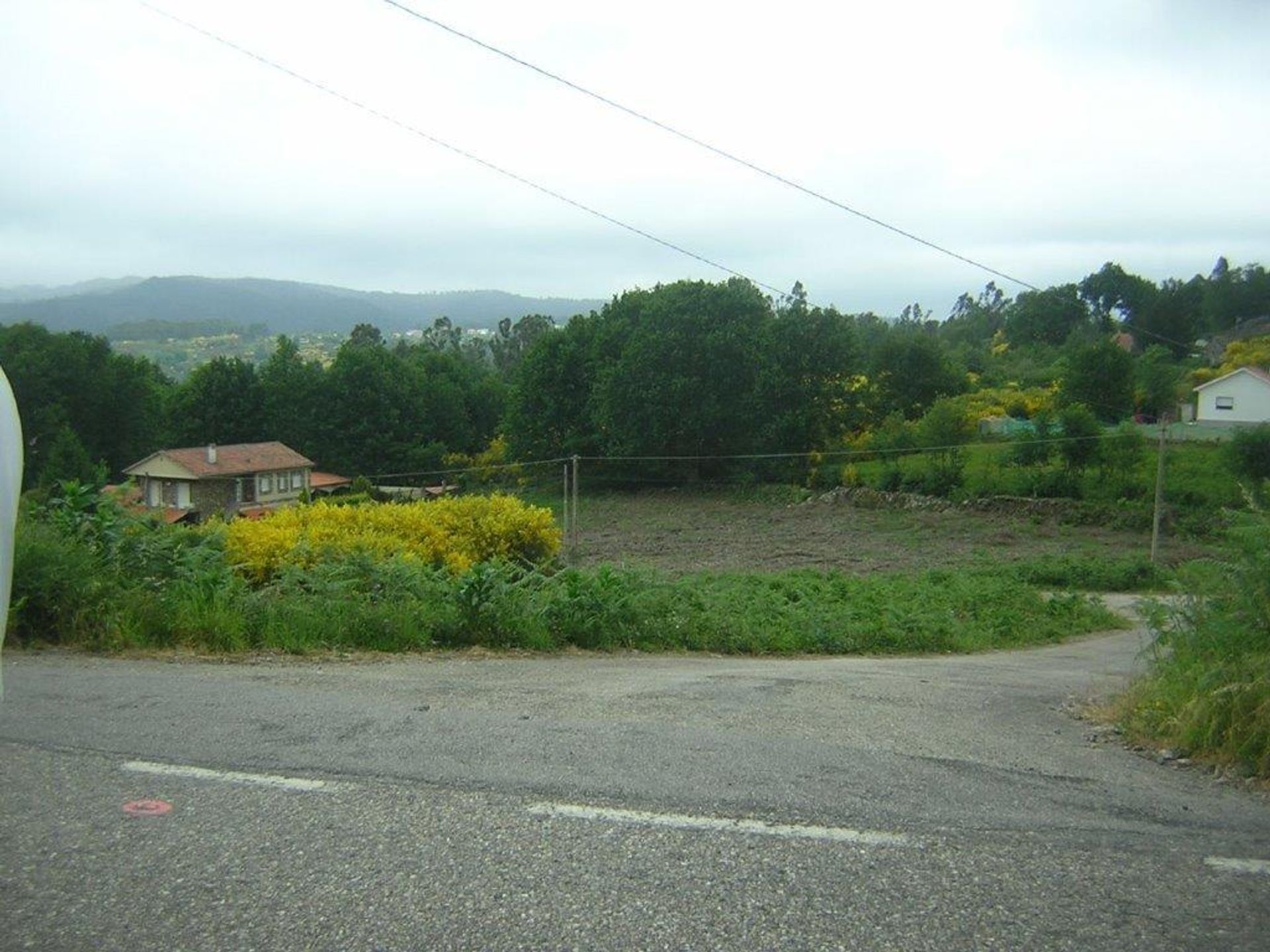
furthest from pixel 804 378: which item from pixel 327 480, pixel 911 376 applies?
pixel 327 480

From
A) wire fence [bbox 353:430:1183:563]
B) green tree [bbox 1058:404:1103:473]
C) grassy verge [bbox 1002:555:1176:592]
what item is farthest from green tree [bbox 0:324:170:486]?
green tree [bbox 1058:404:1103:473]

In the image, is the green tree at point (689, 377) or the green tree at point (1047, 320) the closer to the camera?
the green tree at point (689, 377)

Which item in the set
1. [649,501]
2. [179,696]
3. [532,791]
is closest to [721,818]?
[532,791]

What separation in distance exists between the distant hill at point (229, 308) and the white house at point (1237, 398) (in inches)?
1318

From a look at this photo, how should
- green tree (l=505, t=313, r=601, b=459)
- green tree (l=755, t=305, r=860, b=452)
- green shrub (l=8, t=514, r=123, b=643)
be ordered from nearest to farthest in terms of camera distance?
green shrub (l=8, t=514, r=123, b=643) → green tree (l=755, t=305, r=860, b=452) → green tree (l=505, t=313, r=601, b=459)

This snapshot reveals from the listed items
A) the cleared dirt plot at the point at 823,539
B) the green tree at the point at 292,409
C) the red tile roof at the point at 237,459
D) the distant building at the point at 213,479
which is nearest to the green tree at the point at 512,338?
the green tree at the point at 292,409

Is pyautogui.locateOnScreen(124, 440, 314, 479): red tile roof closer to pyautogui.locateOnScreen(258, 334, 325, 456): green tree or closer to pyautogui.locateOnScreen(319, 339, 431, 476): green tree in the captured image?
pyautogui.locateOnScreen(258, 334, 325, 456): green tree

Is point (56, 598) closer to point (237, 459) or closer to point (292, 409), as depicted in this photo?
point (237, 459)

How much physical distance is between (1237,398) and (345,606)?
122ft

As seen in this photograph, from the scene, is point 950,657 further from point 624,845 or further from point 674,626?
point 624,845

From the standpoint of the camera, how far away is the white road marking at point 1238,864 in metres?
4.21

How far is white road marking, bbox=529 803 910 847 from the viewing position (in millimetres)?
4328

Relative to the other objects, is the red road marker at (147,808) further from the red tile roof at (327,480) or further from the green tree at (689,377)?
the red tile roof at (327,480)

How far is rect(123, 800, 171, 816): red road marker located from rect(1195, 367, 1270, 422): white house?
38114mm
